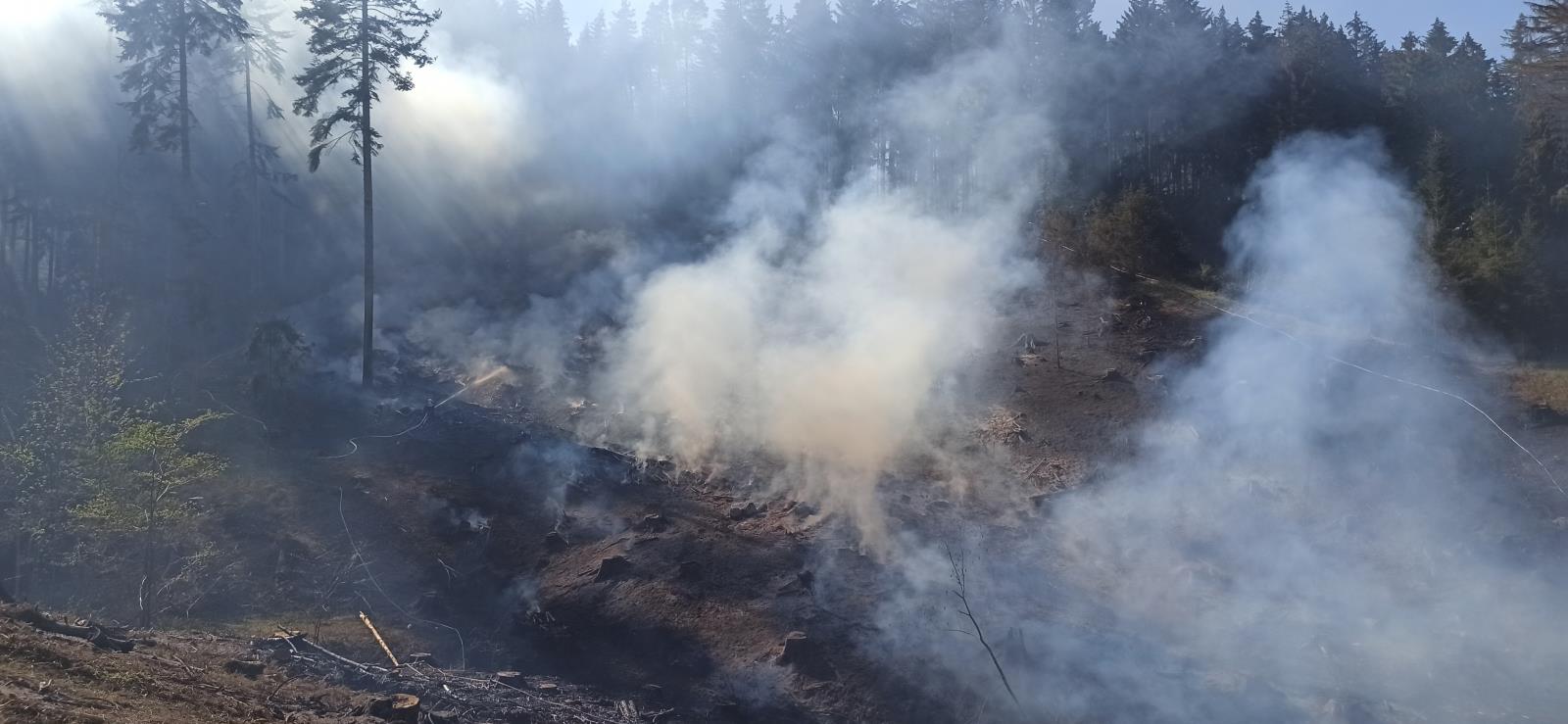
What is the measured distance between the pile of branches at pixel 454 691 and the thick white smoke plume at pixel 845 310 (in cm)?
578

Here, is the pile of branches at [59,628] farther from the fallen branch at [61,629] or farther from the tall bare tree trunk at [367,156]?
the tall bare tree trunk at [367,156]

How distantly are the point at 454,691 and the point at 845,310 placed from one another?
49.0ft

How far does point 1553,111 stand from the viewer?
2414 cm

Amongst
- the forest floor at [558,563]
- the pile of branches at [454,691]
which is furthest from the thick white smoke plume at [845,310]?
the pile of branches at [454,691]

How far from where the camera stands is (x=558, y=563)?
15453 millimetres

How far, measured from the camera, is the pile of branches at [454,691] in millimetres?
11023

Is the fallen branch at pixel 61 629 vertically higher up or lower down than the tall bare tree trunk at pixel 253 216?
lower down

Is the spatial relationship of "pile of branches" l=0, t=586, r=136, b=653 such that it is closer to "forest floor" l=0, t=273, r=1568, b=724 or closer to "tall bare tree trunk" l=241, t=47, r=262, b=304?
"forest floor" l=0, t=273, r=1568, b=724

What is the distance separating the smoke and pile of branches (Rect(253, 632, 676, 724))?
13.2 feet

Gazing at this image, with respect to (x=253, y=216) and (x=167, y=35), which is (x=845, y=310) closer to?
(x=167, y=35)

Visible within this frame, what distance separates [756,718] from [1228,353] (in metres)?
14.0

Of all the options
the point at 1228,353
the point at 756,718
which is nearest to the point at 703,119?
the point at 1228,353

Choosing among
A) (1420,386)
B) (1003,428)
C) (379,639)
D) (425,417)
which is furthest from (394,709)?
(1420,386)

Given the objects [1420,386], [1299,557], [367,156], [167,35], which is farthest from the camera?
[167,35]
